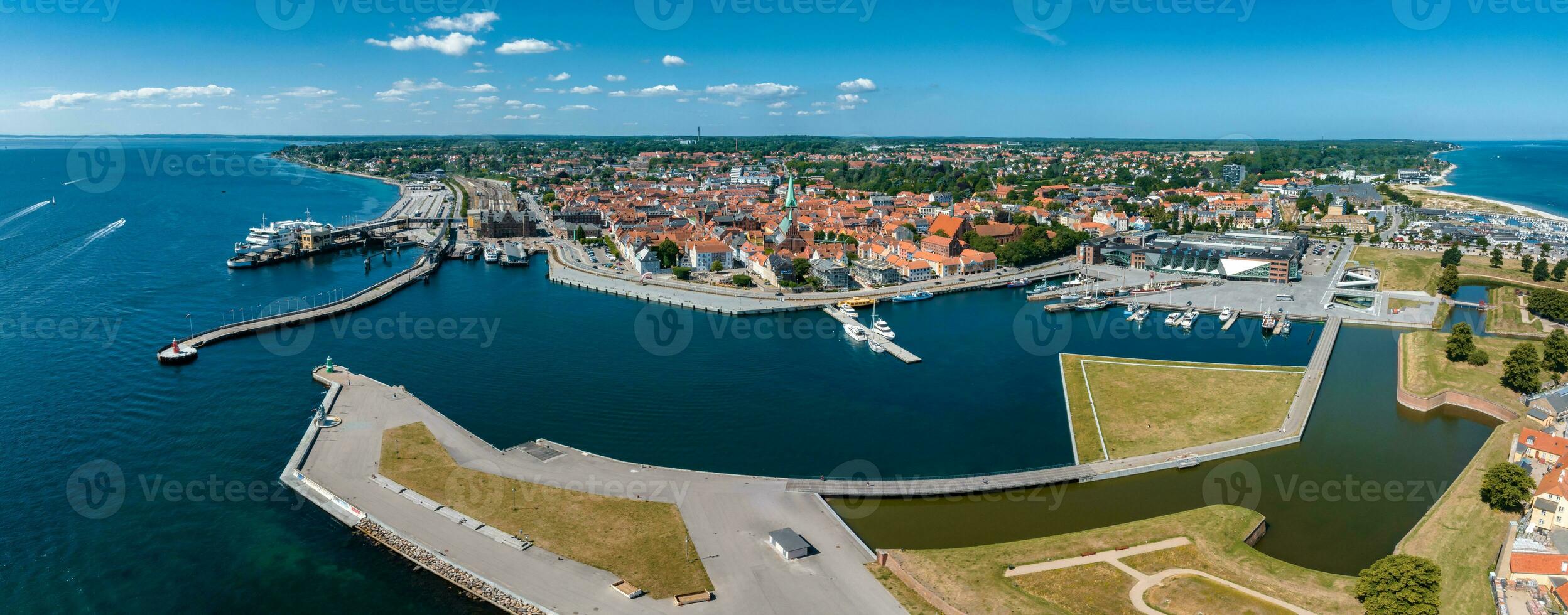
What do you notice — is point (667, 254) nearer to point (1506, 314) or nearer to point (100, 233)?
point (100, 233)

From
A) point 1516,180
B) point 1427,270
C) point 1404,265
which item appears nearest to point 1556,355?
point 1427,270

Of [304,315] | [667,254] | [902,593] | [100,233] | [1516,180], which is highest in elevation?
[1516,180]

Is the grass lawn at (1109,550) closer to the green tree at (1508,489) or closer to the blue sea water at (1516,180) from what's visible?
the green tree at (1508,489)

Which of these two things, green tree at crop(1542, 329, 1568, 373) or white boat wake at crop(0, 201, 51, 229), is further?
white boat wake at crop(0, 201, 51, 229)

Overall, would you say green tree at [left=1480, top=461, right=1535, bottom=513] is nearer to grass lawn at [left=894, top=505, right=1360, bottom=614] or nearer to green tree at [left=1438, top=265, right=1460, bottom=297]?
grass lawn at [left=894, top=505, right=1360, bottom=614]

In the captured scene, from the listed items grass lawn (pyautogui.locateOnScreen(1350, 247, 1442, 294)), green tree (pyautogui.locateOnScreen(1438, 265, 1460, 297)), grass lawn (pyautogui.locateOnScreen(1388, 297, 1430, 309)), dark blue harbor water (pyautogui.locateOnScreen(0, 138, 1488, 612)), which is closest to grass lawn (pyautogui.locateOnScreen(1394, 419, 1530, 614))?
dark blue harbor water (pyautogui.locateOnScreen(0, 138, 1488, 612))

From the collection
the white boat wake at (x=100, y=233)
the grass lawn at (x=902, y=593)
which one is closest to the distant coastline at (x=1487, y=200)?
the grass lawn at (x=902, y=593)
